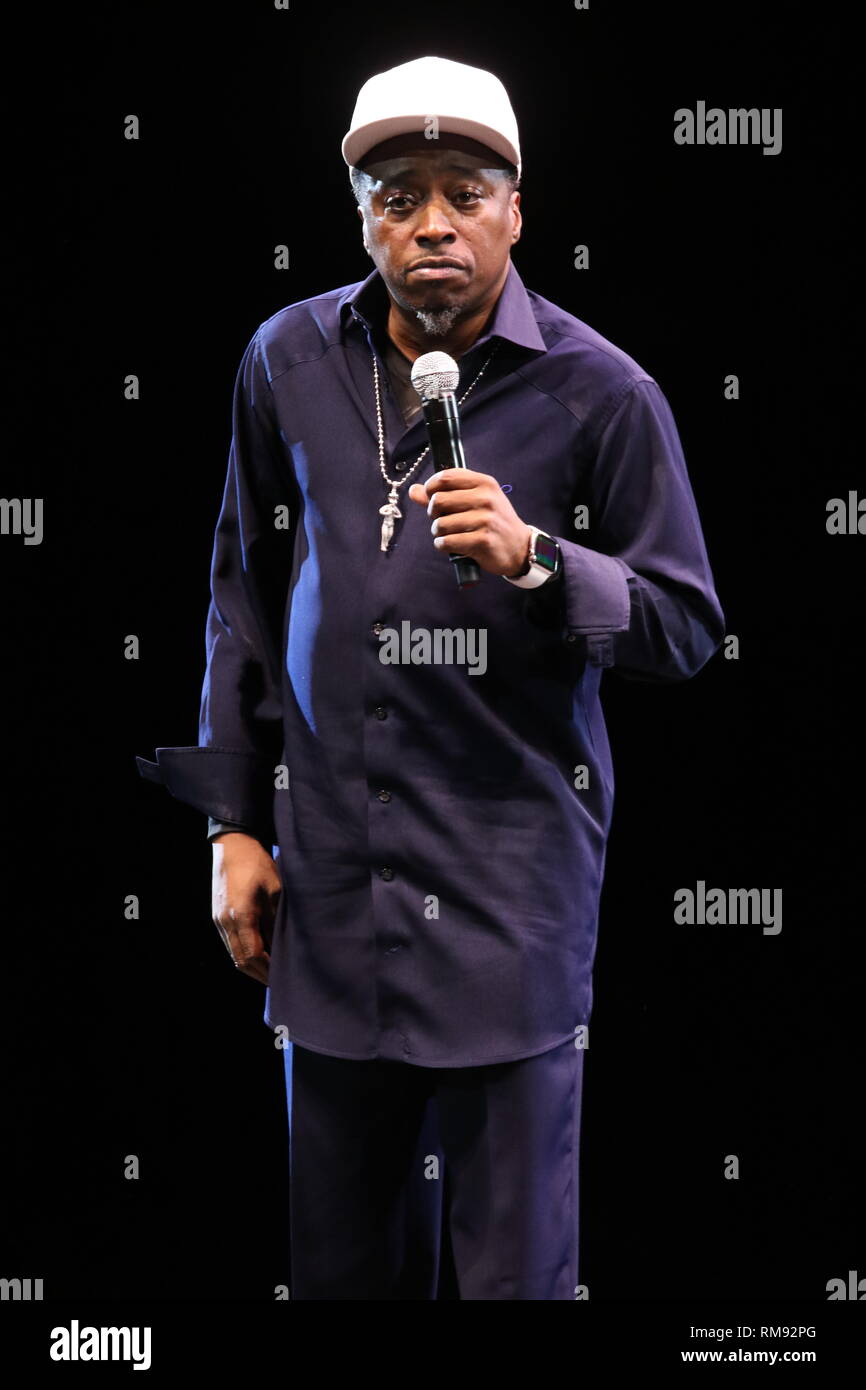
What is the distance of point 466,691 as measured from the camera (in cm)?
225

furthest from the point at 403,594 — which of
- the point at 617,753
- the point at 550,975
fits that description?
the point at 617,753

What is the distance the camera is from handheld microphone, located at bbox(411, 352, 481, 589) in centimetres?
204

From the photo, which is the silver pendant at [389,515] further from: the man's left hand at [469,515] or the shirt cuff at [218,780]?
the shirt cuff at [218,780]

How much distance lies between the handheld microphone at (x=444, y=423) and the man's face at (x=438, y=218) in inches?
6.4

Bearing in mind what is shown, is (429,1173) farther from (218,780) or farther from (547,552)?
(547,552)

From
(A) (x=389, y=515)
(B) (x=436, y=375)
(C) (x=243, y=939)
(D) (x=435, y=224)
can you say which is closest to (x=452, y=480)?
(B) (x=436, y=375)

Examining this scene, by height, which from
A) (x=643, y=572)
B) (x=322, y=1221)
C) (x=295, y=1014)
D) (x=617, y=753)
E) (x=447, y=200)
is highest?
(x=447, y=200)

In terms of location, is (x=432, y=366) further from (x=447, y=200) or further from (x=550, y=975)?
(x=550, y=975)

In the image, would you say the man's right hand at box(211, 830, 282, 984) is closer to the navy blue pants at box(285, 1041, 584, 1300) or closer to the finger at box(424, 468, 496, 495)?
the navy blue pants at box(285, 1041, 584, 1300)

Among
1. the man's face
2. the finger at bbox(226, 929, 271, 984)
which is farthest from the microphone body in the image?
the finger at bbox(226, 929, 271, 984)

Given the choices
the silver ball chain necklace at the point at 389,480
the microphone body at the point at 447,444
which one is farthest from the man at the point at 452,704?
the microphone body at the point at 447,444

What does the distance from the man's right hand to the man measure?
0.02 m

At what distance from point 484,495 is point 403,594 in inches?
10.9

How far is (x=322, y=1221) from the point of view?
2.40 metres
